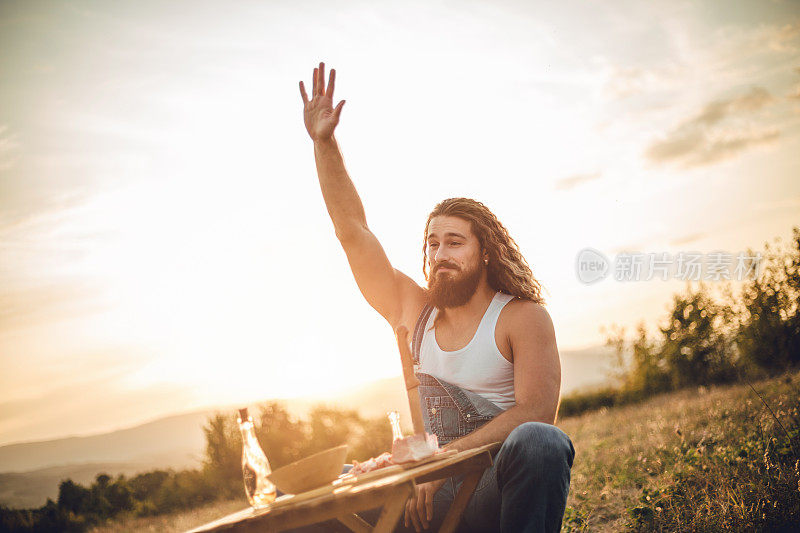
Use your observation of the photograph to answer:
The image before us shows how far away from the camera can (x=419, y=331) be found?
3.23 m

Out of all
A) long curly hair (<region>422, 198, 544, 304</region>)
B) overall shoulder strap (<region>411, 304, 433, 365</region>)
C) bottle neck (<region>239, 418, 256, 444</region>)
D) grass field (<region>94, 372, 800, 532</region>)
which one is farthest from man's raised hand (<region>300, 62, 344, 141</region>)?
grass field (<region>94, 372, 800, 532</region>)

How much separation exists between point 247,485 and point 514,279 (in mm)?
1755

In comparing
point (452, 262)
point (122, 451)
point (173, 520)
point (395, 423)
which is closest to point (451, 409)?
point (395, 423)

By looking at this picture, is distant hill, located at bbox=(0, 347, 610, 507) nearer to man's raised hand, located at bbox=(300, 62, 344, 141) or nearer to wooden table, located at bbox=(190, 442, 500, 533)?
man's raised hand, located at bbox=(300, 62, 344, 141)

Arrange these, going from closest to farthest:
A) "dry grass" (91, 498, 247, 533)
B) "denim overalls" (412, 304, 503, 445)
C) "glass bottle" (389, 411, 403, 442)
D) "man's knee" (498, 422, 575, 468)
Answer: "man's knee" (498, 422, 575, 468), "glass bottle" (389, 411, 403, 442), "denim overalls" (412, 304, 503, 445), "dry grass" (91, 498, 247, 533)

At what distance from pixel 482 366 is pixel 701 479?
2123 millimetres

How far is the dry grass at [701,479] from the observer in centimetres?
323

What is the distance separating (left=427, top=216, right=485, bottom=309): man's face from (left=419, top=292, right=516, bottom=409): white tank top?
0.74ft

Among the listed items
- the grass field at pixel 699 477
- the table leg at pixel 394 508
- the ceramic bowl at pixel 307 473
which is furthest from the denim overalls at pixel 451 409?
the grass field at pixel 699 477

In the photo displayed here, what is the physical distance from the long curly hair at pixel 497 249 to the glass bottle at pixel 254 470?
158cm

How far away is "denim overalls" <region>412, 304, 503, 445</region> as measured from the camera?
2.80 meters

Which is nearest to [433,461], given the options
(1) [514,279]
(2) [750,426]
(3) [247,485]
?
(3) [247,485]

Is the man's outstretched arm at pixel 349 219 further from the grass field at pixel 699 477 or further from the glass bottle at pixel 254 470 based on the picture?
the grass field at pixel 699 477

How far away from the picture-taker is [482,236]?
11.4 feet
